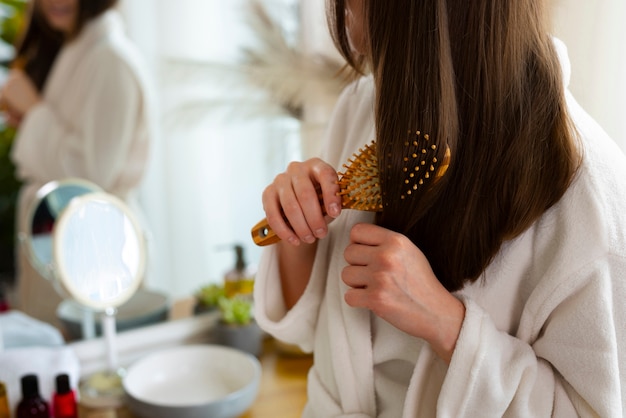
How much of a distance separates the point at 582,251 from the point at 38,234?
86 cm

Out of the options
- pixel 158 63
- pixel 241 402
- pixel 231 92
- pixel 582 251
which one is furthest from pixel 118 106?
pixel 582 251

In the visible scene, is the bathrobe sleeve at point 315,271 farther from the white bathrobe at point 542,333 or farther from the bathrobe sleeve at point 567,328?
the bathrobe sleeve at point 567,328

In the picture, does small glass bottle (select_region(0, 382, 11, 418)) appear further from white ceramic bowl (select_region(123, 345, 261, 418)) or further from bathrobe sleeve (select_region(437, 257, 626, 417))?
bathrobe sleeve (select_region(437, 257, 626, 417))

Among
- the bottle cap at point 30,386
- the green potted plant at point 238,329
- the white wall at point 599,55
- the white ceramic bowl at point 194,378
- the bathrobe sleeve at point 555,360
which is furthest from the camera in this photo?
the green potted plant at point 238,329

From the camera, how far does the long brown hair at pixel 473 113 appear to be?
586 mm

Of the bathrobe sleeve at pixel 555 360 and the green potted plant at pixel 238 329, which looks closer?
the bathrobe sleeve at pixel 555 360

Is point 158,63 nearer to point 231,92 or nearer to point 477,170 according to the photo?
point 231,92

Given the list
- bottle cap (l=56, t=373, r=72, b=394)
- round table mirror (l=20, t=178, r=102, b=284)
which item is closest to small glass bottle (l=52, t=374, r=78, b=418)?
bottle cap (l=56, t=373, r=72, b=394)

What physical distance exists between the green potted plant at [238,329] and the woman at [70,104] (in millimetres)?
297

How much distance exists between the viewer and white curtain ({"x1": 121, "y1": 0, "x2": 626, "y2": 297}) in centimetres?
116

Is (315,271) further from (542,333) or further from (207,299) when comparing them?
(207,299)

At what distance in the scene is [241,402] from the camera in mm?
958

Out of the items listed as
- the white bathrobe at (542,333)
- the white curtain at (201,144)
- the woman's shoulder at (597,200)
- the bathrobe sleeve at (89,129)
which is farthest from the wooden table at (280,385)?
the woman's shoulder at (597,200)

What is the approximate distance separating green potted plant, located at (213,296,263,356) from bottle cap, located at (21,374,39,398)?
0.36m
